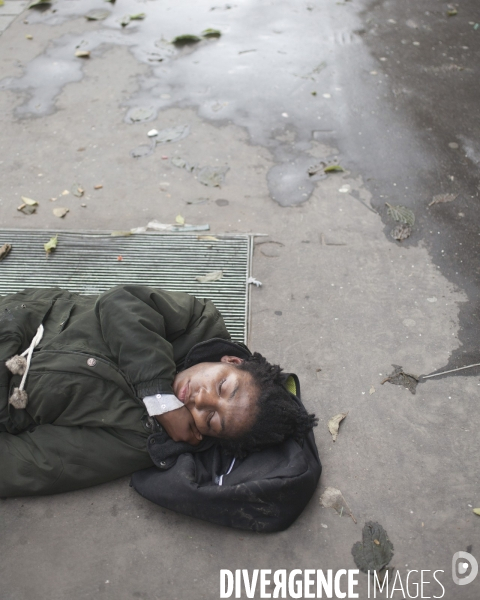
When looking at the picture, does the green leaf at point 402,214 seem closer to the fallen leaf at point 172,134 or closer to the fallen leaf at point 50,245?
the fallen leaf at point 172,134

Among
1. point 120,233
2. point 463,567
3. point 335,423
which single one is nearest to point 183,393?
point 335,423

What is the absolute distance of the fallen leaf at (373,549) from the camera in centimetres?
224

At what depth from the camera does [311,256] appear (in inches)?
139

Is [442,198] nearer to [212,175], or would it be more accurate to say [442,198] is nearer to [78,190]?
[212,175]

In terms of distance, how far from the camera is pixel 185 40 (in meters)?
5.79

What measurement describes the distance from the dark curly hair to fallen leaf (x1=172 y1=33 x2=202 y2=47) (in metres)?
4.41

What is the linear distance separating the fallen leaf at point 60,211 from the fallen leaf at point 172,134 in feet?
3.36

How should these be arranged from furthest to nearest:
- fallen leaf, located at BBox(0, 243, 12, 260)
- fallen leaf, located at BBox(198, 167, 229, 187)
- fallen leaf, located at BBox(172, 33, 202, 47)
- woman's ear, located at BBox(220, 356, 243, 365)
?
1. fallen leaf, located at BBox(172, 33, 202, 47)
2. fallen leaf, located at BBox(198, 167, 229, 187)
3. fallen leaf, located at BBox(0, 243, 12, 260)
4. woman's ear, located at BBox(220, 356, 243, 365)

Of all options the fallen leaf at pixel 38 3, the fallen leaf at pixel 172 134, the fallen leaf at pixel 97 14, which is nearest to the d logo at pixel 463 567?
the fallen leaf at pixel 172 134

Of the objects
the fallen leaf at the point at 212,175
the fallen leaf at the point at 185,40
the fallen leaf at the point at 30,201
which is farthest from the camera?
the fallen leaf at the point at 185,40

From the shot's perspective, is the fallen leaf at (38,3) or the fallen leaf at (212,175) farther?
the fallen leaf at (38,3)

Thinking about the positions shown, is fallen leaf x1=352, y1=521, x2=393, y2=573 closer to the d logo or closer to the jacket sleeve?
the d logo

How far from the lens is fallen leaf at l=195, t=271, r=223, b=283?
3393 millimetres

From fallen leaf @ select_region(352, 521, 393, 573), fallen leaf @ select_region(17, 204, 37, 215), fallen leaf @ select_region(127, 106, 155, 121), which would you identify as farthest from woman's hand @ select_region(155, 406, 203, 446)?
fallen leaf @ select_region(127, 106, 155, 121)
